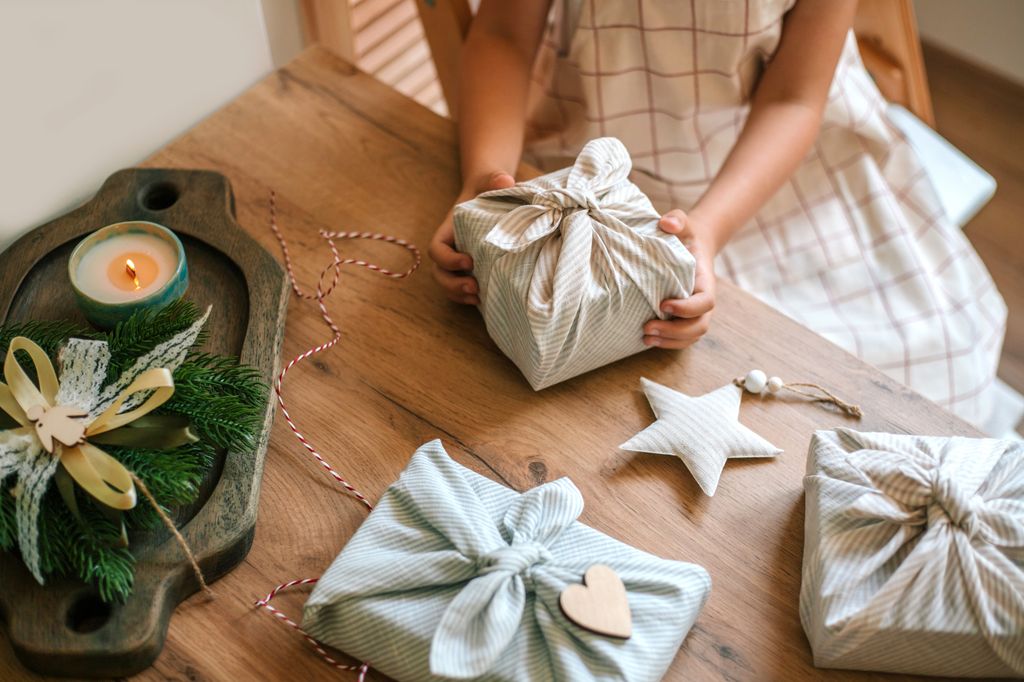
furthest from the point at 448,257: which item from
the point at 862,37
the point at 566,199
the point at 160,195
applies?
the point at 862,37

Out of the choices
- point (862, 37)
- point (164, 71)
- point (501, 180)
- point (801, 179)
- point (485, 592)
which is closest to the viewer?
point (485, 592)

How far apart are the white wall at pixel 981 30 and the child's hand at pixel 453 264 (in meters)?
1.88

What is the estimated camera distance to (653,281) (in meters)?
0.77

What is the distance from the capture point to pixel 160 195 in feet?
2.97

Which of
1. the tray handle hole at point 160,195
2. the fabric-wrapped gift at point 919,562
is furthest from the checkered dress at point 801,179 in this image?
the tray handle hole at point 160,195

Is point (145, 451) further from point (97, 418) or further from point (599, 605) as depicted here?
point (599, 605)

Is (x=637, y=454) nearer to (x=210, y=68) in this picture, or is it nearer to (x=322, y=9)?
(x=210, y=68)

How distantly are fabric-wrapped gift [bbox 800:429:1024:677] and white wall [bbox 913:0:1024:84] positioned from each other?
1.87m

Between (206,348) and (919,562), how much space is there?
655mm

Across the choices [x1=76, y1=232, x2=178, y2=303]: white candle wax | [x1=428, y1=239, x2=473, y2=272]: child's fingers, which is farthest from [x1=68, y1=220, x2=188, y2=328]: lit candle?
[x1=428, y1=239, x2=473, y2=272]: child's fingers

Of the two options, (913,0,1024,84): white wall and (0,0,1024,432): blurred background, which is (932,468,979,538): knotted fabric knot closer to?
(0,0,1024,432): blurred background

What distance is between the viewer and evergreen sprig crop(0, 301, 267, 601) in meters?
0.62

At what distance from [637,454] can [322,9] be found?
81 centimetres

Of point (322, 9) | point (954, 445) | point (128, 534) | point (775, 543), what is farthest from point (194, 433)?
point (322, 9)
